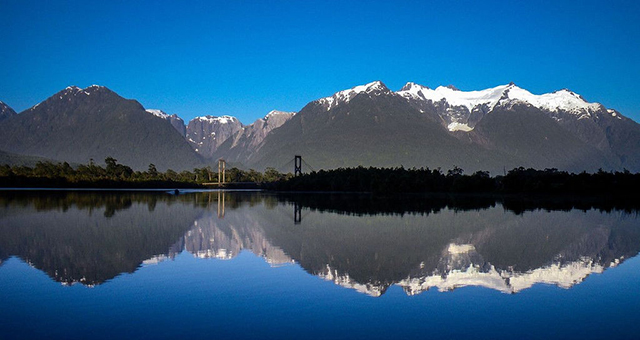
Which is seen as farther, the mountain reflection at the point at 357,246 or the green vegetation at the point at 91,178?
the green vegetation at the point at 91,178

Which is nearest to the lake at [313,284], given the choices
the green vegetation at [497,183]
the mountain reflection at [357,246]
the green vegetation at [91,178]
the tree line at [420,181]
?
the mountain reflection at [357,246]

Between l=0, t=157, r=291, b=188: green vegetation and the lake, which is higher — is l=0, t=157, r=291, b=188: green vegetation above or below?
above

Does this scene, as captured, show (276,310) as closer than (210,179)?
A: Yes

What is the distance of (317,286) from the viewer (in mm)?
13391

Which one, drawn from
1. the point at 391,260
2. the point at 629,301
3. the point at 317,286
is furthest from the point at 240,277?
the point at 629,301

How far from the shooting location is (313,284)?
13648 mm

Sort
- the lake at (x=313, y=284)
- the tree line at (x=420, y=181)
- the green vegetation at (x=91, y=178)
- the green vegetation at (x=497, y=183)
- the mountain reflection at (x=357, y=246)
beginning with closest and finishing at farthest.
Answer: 1. the lake at (x=313, y=284)
2. the mountain reflection at (x=357, y=246)
3. the green vegetation at (x=497, y=183)
4. the tree line at (x=420, y=181)
5. the green vegetation at (x=91, y=178)

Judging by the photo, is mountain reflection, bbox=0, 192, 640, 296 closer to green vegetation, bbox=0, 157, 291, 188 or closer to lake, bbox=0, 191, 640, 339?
lake, bbox=0, 191, 640, 339

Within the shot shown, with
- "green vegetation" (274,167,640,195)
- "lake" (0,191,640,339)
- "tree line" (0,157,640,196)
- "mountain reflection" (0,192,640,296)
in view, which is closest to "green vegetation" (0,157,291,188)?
"tree line" (0,157,640,196)

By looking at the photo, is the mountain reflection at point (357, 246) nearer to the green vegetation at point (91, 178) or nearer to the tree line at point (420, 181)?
the tree line at point (420, 181)

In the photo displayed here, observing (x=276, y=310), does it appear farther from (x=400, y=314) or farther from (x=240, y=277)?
(x=240, y=277)

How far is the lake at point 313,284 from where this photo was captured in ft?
32.5

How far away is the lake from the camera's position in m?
9.91

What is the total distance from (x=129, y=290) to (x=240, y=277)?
2.92m
